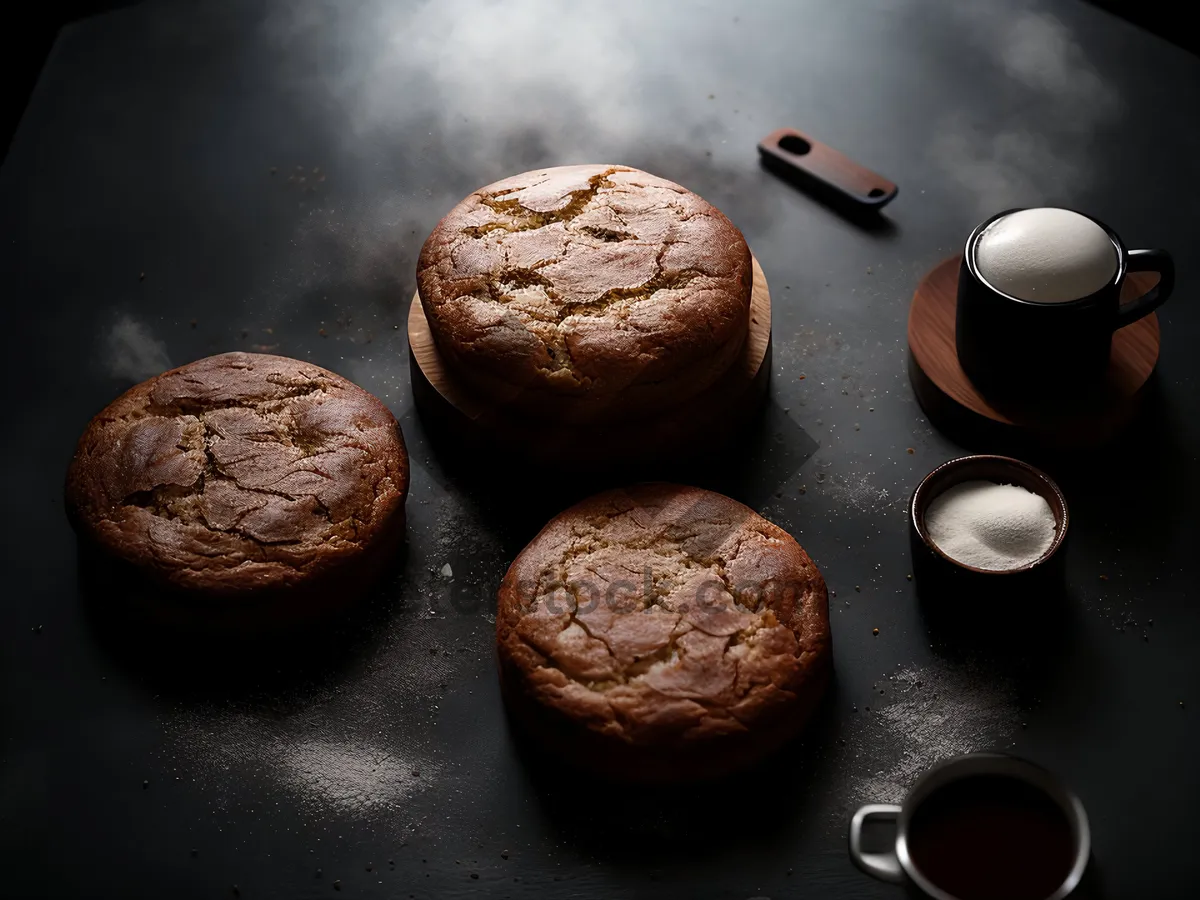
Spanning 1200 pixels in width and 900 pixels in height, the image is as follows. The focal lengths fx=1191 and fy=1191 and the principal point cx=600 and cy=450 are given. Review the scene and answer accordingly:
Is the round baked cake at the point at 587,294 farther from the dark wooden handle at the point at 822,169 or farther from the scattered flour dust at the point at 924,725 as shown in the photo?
the scattered flour dust at the point at 924,725

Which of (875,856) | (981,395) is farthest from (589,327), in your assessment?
(875,856)

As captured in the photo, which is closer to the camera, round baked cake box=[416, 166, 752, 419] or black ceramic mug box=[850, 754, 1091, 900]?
black ceramic mug box=[850, 754, 1091, 900]

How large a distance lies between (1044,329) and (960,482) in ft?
1.20

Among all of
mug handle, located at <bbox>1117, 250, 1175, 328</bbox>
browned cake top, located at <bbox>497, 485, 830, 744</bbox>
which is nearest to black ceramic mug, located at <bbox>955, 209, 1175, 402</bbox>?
mug handle, located at <bbox>1117, 250, 1175, 328</bbox>

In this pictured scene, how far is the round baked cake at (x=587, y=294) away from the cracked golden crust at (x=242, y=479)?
0.29 meters

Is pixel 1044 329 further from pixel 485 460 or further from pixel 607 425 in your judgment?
pixel 485 460

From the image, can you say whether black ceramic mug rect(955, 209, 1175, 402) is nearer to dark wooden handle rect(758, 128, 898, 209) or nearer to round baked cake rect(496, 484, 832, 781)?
dark wooden handle rect(758, 128, 898, 209)

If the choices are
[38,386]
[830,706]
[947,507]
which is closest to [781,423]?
[947,507]

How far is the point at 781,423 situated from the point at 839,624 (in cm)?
52

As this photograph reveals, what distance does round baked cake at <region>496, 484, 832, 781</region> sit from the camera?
2119 mm

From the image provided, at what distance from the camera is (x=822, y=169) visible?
10.2 ft

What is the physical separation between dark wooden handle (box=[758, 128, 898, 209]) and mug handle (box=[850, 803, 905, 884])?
159 cm

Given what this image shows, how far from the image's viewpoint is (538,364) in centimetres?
242

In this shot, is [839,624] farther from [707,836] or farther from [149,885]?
[149,885]
